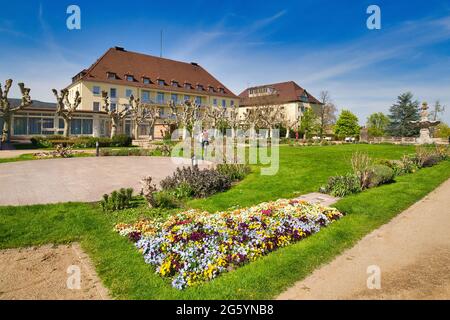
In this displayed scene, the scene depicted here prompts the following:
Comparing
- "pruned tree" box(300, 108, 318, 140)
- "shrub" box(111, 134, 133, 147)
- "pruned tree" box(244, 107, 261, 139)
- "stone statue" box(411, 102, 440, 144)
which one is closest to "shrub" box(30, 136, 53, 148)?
"shrub" box(111, 134, 133, 147)

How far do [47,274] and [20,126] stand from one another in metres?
38.4

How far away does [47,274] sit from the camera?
4668 millimetres

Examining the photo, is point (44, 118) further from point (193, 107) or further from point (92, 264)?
point (92, 264)

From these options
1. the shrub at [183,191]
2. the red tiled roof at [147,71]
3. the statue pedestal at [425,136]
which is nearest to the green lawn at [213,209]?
the shrub at [183,191]

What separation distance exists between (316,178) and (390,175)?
293 centimetres

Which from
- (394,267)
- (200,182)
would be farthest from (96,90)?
(394,267)

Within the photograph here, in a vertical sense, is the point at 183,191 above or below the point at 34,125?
below

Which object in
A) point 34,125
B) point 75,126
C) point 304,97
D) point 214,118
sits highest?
point 304,97

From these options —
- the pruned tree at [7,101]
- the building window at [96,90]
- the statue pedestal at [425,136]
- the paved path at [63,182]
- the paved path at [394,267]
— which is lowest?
the paved path at [394,267]

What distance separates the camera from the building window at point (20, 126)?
115 ft

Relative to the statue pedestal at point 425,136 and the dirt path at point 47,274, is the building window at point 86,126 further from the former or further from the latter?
the statue pedestal at point 425,136

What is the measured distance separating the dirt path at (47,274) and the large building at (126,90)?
108 feet

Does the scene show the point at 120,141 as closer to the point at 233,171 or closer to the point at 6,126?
the point at 6,126
